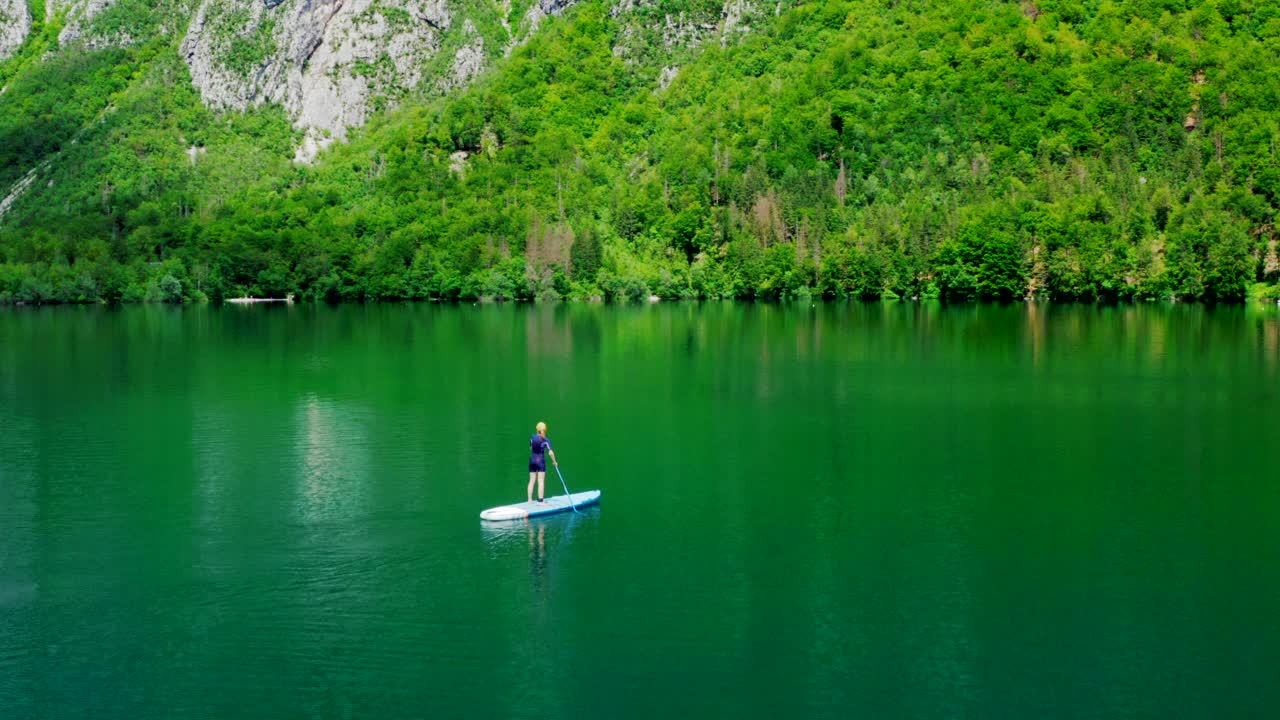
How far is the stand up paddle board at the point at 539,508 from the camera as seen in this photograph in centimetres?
3497

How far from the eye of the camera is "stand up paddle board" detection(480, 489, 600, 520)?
1377 inches

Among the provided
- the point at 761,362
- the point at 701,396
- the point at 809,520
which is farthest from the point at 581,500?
the point at 761,362

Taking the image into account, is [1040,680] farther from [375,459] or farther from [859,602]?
[375,459]

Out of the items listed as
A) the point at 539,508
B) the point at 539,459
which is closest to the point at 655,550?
the point at 539,508

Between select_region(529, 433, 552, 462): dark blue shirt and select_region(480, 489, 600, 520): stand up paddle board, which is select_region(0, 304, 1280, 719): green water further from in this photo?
select_region(529, 433, 552, 462): dark blue shirt

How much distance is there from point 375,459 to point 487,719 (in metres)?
24.7

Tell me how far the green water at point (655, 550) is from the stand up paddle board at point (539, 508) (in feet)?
1.61

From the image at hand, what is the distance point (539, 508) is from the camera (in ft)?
116

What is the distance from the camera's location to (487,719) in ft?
71.1

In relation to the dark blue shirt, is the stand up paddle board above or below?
below

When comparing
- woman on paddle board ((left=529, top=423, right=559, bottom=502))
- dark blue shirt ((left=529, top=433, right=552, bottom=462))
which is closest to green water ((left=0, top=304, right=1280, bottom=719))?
woman on paddle board ((left=529, top=423, right=559, bottom=502))

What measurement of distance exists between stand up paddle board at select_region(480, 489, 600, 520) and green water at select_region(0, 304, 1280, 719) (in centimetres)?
49

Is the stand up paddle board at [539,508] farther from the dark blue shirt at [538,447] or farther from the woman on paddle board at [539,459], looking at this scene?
the dark blue shirt at [538,447]

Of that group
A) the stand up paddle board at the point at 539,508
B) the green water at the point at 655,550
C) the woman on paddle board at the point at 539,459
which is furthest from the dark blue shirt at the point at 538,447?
the green water at the point at 655,550
